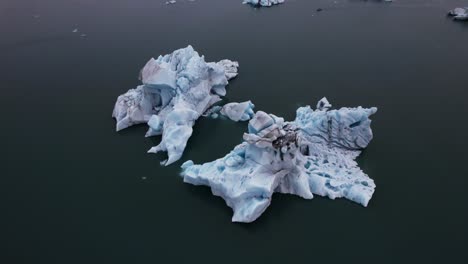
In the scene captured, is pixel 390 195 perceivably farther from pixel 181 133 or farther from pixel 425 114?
pixel 181 133

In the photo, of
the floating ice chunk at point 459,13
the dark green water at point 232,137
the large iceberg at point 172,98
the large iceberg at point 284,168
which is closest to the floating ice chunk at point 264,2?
the dark green water at point 232,137

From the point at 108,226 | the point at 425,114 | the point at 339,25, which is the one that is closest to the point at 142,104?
the point at 108,226

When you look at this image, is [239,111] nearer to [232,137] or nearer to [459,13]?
[232,137]

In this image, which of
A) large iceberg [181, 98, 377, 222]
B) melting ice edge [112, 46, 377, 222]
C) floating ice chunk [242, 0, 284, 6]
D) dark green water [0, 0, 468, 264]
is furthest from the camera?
floating ice chunk [242, 0, 284, 6]

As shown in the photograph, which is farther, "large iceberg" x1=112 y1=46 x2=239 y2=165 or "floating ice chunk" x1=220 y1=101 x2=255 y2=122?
"floating ice chunk" x1=220 y1=101 x2=255 y2=122

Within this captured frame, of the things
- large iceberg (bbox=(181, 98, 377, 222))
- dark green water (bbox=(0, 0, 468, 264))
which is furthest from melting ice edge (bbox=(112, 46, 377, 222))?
dark green water (bbox=(0, 0, 468, 264))

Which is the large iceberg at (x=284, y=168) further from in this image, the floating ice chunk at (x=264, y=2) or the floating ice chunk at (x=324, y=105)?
the floating ice chunk at (x=264, y=2)

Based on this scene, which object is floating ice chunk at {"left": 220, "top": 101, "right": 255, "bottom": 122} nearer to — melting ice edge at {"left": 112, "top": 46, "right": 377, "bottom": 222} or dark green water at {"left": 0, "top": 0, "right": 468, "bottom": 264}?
melting ice edge at {"left": 112, "top": 46, "right": 377, "bottom": 222}
